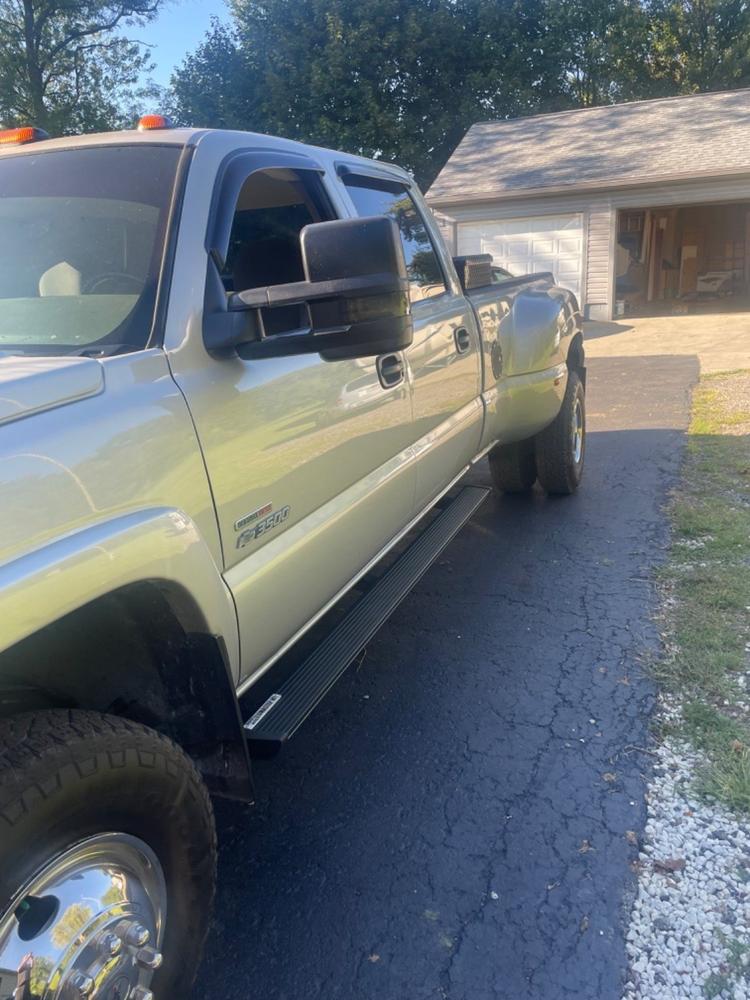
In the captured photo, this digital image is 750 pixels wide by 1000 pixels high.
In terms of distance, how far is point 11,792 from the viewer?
57.7 inches

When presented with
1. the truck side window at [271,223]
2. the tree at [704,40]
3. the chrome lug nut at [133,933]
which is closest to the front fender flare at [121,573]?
the chrome lug nut at [133,933]

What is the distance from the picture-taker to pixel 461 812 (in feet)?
8.97

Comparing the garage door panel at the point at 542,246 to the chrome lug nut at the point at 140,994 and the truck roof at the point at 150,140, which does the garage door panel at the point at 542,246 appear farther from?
the chrome lug nut at the point at 140,994

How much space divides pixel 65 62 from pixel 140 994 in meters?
31.0

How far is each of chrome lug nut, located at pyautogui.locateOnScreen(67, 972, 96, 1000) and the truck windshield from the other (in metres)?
1.40

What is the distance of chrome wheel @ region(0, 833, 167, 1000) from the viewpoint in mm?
1498

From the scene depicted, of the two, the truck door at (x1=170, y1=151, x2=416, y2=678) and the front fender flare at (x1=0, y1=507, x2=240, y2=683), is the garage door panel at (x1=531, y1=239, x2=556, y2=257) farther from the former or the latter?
the front fender flare at (x1=0, y1=507, x2=240, y2=683)

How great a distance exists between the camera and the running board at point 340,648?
2.33 meters

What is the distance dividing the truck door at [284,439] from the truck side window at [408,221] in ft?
1.36

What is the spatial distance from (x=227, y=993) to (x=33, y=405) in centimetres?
160

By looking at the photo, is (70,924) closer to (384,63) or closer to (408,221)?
(408,221)

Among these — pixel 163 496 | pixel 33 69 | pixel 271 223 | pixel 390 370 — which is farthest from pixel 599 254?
pixel 33 69

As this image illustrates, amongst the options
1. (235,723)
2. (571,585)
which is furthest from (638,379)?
(235,723)

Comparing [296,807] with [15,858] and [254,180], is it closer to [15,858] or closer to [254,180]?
[15,858]
